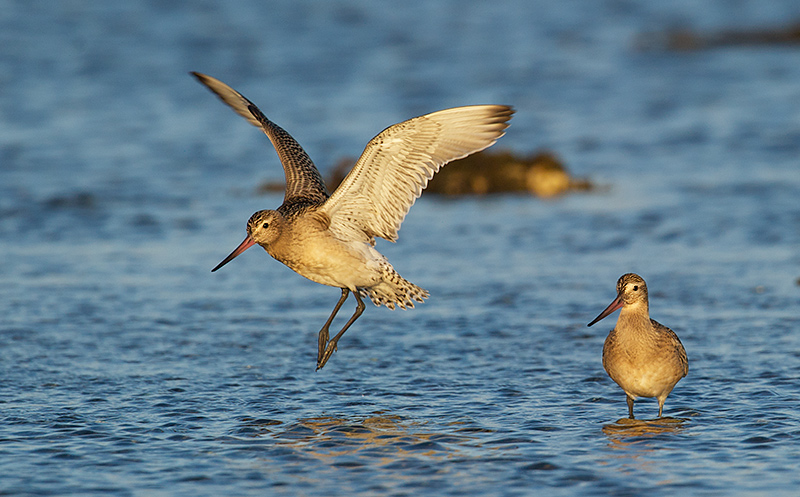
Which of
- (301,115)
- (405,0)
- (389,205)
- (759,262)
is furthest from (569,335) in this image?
(405,0)

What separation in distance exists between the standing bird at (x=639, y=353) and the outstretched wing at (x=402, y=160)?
1.25 metres

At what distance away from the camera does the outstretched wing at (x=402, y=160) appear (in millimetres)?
6520

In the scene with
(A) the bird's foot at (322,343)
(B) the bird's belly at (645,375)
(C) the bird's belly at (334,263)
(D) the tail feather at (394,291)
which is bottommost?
(B) the bird's belly at (645,375)

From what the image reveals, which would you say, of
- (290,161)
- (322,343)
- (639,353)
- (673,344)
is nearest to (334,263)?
(322,343)

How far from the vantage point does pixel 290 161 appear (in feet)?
24.8

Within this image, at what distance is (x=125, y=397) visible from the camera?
21.0 ft

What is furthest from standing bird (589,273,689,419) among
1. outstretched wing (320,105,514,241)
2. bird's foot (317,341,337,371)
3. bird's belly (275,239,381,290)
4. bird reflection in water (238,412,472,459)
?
bird's foot (317,341,337,371)

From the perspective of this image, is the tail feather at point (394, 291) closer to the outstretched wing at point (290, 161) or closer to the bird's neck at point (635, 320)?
the outstretched wing at point (290, 161)

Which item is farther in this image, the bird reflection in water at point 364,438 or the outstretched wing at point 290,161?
the outstretched wing at point 290,161

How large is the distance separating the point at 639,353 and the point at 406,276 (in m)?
3.61

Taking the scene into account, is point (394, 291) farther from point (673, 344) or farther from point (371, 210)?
point (673, 344)

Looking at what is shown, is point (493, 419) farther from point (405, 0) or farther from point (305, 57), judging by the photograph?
point (405, 0)

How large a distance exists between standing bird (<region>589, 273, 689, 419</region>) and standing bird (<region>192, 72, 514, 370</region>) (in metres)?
1.26

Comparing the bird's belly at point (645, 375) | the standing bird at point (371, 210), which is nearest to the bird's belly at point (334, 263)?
the standing bird at point (371, 210)
